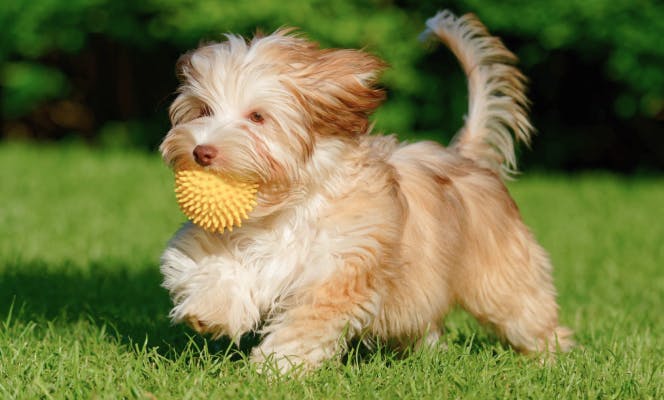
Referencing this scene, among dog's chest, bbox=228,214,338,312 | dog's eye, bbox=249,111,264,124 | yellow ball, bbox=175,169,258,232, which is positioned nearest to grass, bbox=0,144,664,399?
dog's chest, bbox=228,214,338,312

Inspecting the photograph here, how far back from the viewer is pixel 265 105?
3.37 metres

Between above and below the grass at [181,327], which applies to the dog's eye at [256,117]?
above

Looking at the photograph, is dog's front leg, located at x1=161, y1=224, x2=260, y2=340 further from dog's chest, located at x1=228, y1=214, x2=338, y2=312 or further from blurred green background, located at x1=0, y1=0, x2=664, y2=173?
blurred green background, located at x1=0, y1=0, x2=664, y2=173

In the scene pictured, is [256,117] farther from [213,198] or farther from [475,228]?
[475,228]

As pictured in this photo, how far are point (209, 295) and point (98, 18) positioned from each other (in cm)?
1110

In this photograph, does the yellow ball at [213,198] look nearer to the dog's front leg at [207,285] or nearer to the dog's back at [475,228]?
the dog's front leg at [207,285]

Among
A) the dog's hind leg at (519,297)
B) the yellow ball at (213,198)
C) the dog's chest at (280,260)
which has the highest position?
the yellow ball at (213,198)

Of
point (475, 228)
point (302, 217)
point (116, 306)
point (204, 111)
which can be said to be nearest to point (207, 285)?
point (302, 217)

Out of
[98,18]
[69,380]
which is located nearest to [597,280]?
[69,380]

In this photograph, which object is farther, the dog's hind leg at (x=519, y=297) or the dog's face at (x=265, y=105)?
the dog's hind leg at (x=519, y=297)

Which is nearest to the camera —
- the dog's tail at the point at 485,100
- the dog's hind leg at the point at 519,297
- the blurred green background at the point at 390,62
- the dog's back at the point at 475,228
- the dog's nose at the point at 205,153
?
the dog's nose at the point at 205,153

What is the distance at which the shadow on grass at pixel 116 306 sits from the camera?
13.7 ft

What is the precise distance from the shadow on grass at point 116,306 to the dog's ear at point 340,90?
0.83 metres

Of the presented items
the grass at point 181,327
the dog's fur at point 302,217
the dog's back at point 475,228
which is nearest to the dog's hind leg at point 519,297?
the dog's back at point 475,228
